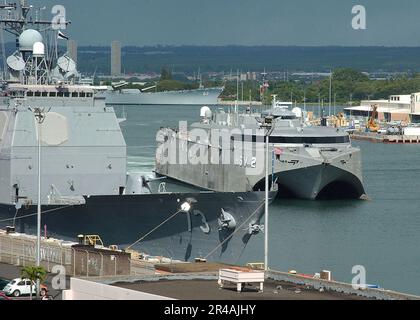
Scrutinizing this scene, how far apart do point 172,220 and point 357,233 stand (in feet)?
43.4

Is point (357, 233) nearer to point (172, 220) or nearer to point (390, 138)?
point (172, 220)

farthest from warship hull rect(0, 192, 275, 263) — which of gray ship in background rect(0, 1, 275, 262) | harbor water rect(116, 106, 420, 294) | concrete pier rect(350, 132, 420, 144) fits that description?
concrete pier rect(350, 132, 420, 144)

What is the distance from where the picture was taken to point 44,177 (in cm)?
4044

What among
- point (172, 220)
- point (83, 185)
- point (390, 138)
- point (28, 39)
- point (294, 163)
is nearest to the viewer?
point (172, 220)

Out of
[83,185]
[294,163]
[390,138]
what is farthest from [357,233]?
[390,138]

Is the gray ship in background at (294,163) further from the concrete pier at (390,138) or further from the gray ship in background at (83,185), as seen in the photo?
the concrete pier at (390,138)

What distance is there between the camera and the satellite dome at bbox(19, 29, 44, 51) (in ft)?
140

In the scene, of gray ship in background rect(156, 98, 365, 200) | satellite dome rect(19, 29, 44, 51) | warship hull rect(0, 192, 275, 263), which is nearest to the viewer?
warship hull rect(0, 192, 275, 263)

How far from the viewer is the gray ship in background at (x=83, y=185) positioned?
127ft

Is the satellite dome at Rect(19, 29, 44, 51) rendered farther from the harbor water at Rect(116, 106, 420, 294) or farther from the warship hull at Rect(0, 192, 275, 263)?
the warship hull at Rect(0, 192, 275, 263)

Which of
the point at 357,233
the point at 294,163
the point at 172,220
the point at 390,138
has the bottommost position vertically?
the point at 390,138

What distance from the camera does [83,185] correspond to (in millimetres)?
40875

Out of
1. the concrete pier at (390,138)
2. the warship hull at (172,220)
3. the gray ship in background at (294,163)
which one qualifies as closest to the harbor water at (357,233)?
the gray ship in background at (294,163)

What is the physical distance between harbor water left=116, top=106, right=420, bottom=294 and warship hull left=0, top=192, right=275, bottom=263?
2.85m
